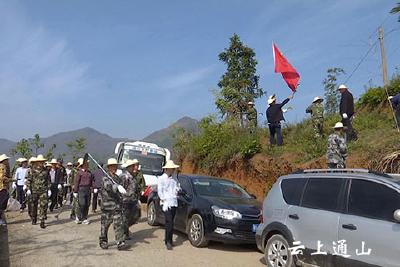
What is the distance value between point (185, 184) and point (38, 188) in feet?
14.6

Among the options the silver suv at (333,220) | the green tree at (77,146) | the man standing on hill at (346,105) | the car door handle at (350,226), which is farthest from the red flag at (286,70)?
the green tree at (77,146)

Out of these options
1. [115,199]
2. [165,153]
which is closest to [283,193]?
[115,199]

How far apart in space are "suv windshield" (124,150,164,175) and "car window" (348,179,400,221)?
14907mm

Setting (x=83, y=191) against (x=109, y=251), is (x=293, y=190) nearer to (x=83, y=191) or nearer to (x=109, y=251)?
(x=109, y=251)

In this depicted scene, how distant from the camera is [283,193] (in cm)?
839

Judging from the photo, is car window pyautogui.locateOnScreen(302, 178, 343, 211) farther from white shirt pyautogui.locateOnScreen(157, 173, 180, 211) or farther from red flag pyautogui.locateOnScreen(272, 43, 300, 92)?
red flag pyautogui.locateOnScreen(272, 43, 300, 92)

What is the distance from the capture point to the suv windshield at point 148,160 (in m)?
21.4

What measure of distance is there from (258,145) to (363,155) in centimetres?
546

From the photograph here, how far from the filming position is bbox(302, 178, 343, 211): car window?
7.31 meters

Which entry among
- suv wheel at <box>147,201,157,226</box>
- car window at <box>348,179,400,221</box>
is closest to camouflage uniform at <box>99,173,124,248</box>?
suv wheel at <box>147,201,157,226</box>

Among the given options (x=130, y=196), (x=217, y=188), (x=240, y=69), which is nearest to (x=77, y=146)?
(x=240, y=69)

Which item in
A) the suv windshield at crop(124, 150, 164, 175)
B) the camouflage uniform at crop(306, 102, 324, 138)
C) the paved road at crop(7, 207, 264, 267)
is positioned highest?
the camouflage uniform at crop(306, 102, 324, 138)

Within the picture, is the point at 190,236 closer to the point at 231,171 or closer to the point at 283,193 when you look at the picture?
the point at 283,193

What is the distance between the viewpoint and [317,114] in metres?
15.5
